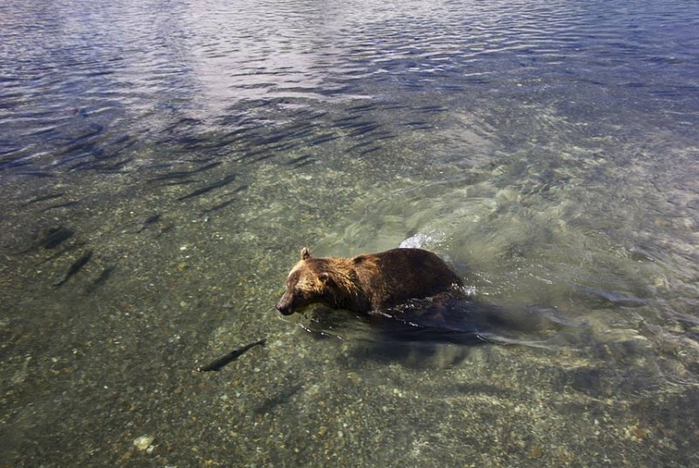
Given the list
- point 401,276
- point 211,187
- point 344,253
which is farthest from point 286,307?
point 211,187

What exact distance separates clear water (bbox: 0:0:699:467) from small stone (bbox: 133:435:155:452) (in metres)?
0.05

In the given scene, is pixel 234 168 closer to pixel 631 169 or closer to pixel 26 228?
pixel 26 228

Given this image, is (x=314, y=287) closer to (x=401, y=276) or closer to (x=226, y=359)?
(x=401, y=276)

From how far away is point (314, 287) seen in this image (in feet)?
18.7

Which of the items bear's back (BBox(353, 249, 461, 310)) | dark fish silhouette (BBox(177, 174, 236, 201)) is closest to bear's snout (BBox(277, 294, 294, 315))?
bear's back (BBox(353, 249, 461, 310))

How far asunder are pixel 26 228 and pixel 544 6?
35.6m

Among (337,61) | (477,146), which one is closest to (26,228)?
(477,146)

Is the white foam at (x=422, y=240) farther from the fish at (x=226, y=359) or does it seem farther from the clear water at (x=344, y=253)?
the fish at (x=226, y=359)

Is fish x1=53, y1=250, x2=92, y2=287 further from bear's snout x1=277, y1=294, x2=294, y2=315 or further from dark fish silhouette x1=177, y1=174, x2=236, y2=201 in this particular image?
bear's snout x1=277, y1=294, x2=294, y2=315

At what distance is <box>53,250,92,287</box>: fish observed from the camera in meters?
6.55

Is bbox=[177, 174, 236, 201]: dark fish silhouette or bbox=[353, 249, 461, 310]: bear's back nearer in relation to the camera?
bbox=[353, 249, 461, 310]: bear's back

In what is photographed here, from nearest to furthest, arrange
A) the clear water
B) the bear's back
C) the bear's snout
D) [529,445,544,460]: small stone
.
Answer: [529,445,544,460]: small stone
the clear water
the bear's snout
the bear's back

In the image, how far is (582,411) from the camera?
15.5ft

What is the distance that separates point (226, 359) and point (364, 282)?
174 centimetres
